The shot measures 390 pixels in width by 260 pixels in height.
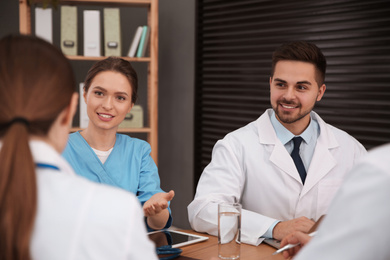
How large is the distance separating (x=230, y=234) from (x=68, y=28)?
2.53 metres

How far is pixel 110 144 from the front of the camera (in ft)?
7.26

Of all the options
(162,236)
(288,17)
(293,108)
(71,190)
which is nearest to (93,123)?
(162,236)

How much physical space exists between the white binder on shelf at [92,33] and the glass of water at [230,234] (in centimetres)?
239

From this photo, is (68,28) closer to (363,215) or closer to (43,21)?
(43,21)

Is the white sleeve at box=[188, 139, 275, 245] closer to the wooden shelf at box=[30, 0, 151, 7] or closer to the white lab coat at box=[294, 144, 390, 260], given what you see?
the white lab coat at box=[294, 144, 390, 260]

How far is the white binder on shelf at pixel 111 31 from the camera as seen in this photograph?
11.5ft

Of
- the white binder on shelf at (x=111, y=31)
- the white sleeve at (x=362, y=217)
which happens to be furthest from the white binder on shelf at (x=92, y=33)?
the white sleeve at (x=362, y=217)

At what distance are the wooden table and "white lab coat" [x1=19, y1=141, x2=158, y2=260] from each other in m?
0.66

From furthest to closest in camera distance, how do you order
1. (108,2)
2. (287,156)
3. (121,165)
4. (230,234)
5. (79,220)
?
(108,2), (121,165), (287,156), (230,234), (79,220)

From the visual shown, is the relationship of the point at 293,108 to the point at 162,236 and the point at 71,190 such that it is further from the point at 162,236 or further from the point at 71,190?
the point at 71,190

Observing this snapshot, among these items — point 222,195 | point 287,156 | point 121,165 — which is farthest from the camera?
point 121,165

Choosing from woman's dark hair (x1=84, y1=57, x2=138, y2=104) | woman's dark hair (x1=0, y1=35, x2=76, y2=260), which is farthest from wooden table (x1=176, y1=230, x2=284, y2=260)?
woman's dark hair (x1=84, y1=57, x2=138, y2=104)

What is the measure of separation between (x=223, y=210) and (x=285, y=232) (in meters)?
0.32

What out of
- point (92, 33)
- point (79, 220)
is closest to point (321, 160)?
point (79, 220)
